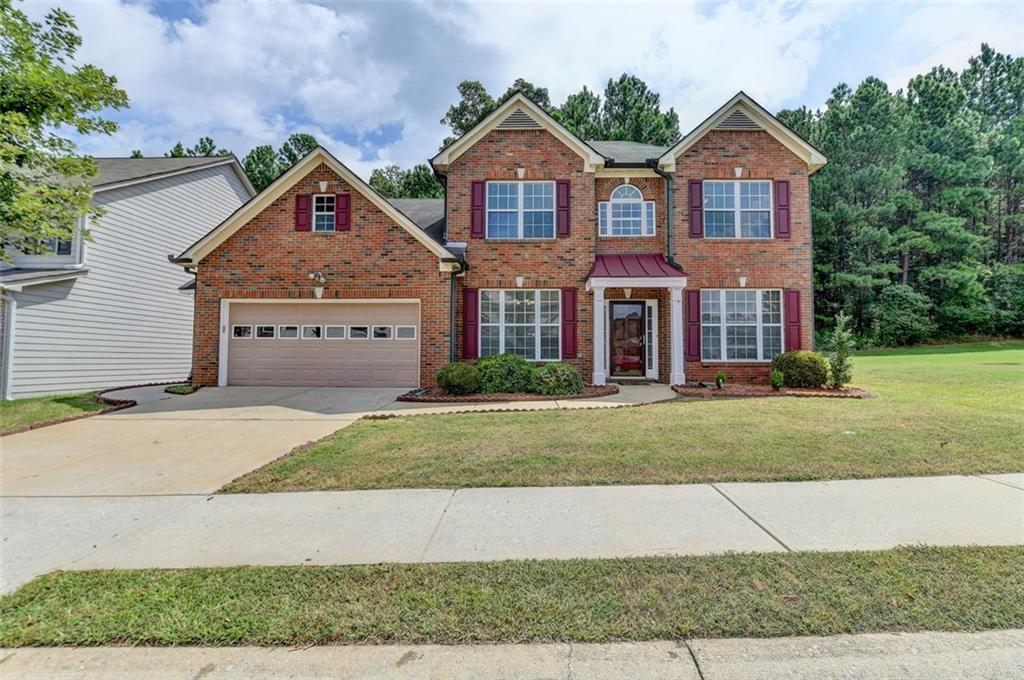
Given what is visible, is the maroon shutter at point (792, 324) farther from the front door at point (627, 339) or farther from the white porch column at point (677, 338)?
the front door at point (627, 339)

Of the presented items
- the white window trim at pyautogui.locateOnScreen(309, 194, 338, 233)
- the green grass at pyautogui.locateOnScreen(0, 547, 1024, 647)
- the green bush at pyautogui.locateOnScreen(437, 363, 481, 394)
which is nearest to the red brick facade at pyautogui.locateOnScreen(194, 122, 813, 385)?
the white window trim at pyautogui.locateOnScreen(309, 194, 338, 233)

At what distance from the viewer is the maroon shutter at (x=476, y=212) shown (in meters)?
13.8

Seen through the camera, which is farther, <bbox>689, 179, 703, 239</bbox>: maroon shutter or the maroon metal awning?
<bbox>689, 179, 703, 239</bbox>: maroon shutter

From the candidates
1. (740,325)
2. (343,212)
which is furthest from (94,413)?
(740,325)

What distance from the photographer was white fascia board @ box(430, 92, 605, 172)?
13672 mm

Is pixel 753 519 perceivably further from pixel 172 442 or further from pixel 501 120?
pixel 501 120

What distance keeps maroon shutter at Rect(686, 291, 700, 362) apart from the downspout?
100 cm

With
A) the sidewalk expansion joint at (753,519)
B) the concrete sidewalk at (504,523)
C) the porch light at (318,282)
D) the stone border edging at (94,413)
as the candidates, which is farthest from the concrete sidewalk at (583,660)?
the porch light at (318,282)

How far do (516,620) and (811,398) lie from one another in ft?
34.2

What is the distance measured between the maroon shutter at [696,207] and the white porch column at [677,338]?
1944 millimetres

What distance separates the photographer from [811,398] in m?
10.8

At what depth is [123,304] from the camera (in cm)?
1530

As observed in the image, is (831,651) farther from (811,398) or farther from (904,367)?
(904,367)

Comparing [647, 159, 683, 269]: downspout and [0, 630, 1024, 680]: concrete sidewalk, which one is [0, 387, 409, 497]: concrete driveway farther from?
[647, 159, 683, 269]: downspout
